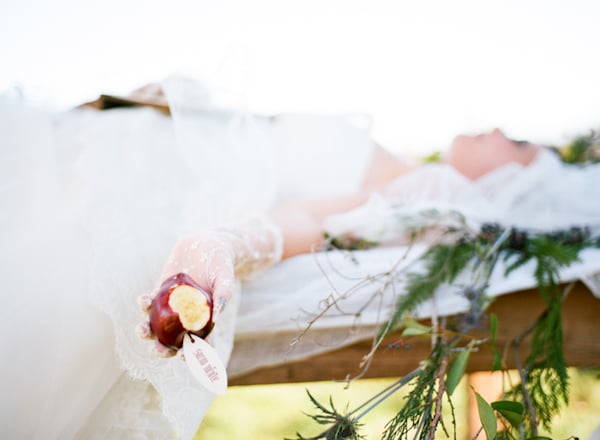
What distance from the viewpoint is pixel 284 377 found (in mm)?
791

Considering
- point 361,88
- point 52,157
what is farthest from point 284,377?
point 361,88

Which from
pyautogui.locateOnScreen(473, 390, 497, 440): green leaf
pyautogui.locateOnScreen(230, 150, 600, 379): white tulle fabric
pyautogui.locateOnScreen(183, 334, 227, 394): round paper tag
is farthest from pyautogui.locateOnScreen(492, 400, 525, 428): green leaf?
pyautogui.locateOnScreen(183, 334, 227, 394): round paper tag

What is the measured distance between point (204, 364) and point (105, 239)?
0.31 meters

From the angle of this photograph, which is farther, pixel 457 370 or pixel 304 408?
pixel 304 408

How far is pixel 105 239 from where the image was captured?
Result: 2.10 ft

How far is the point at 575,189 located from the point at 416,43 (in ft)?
2.92

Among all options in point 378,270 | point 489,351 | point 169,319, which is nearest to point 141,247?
point 169,319

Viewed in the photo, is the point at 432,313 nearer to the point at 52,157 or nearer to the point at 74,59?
the point at 52,157

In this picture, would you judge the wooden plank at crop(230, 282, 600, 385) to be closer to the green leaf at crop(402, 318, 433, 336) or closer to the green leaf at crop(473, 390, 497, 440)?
the green leaf at crop(402, 318, 433, 336)

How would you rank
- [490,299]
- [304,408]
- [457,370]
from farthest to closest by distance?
1. [304,408]
2. [490,299]
3. [457,370]

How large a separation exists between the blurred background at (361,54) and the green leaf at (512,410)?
0.83 meters

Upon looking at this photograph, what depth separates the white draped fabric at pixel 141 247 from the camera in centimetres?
56

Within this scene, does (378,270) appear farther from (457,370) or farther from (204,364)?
(204,364)

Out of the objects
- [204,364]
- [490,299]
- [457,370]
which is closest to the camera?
[204,364]
